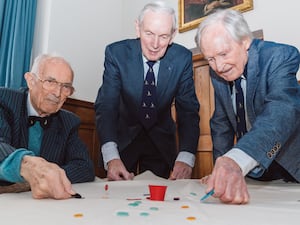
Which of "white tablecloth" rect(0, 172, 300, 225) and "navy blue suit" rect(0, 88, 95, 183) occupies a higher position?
"navy blue suit" rect(0, 88, 95, 183)

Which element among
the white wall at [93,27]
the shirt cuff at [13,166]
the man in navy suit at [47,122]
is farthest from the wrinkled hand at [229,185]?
the white wall at [93,27]

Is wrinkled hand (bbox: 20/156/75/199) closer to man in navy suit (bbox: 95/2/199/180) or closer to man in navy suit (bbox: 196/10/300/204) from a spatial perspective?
man in navy suit (bbox: 196/10/300/204)

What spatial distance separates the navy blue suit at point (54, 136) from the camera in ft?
4.98

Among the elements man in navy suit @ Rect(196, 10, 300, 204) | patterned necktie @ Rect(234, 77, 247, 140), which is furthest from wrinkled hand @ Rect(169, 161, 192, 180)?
patterned necktie @ Rect(234, 77, 247, 140)

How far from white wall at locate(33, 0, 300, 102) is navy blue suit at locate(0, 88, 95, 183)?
182cm

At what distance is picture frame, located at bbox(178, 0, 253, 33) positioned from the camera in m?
3.08

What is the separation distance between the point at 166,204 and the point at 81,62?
3027mm

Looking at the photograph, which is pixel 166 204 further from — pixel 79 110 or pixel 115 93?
pixel 79 110

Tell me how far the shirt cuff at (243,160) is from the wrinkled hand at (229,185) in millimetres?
80

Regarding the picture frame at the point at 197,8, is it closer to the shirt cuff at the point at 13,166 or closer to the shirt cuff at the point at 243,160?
the shirt cuff at the point at 243,160

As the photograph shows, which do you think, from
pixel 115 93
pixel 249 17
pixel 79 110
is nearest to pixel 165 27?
pixel 115 93

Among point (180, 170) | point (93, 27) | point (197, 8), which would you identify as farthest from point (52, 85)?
point (93, 27)

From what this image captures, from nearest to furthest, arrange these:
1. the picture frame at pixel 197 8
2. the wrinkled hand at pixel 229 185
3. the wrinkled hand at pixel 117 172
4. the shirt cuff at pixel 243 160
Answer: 1. the wrinkled hand at pixel 229 185
2. the shirt cuff at pixel 243 160
3. the wrinkled hand at pixel 117 172
4. the picture frame at pixel 197 8

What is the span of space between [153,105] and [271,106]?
868mm
